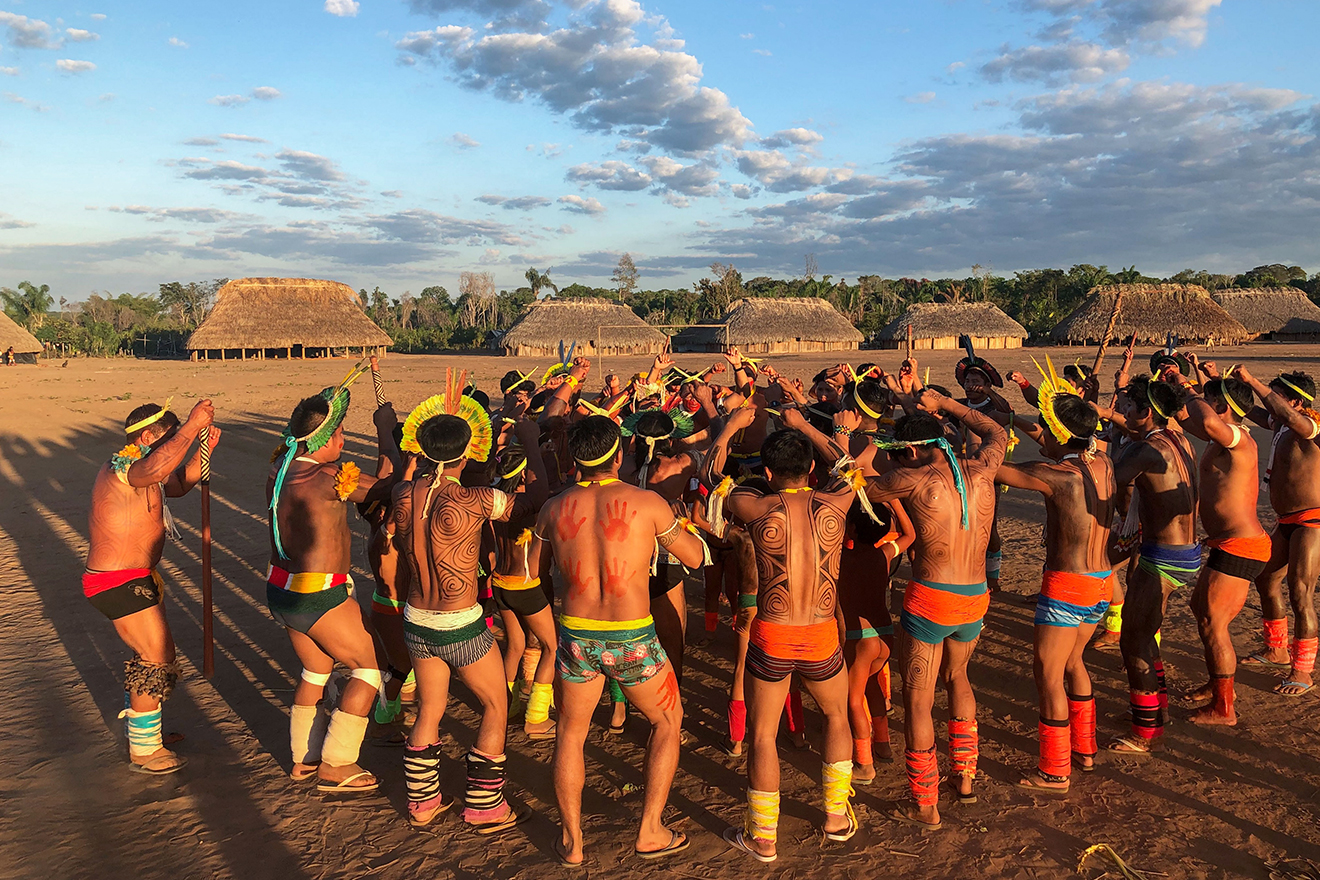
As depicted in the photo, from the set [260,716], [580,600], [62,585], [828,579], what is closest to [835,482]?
[828,579]

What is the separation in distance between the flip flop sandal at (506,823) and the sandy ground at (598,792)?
57mm

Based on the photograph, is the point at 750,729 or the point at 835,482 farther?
the point at 835,482

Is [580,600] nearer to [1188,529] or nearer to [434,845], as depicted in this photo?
[434,845]

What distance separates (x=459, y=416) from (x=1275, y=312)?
182 ft

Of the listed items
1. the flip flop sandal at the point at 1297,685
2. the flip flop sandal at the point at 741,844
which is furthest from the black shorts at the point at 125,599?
the flip flop sandal at the point at 1297,685

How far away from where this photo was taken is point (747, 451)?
6637mm

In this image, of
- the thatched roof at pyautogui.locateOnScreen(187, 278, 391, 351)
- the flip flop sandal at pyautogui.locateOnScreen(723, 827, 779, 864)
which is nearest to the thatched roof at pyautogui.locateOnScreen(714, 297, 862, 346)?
the thatched roof at pyautogui.locateOnScreen(187, 278, 391, 351)

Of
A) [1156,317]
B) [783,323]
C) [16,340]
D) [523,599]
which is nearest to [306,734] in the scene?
[523,599]

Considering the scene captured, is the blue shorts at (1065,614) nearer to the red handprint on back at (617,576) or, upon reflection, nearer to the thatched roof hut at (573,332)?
the red handprint on back at (617,576)

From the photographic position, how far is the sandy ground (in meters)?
3.54

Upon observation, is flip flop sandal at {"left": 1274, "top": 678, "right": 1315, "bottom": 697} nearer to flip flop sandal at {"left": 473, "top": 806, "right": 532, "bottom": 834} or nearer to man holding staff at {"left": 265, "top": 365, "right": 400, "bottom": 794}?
flip flop sandal at {"left": 473, "top": 806, "right": 532, "bottom": 834}

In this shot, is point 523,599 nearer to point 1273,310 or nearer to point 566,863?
point 566,863

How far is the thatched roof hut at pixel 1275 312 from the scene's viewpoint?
4269 cm

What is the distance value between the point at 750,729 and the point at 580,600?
40.6 inches
